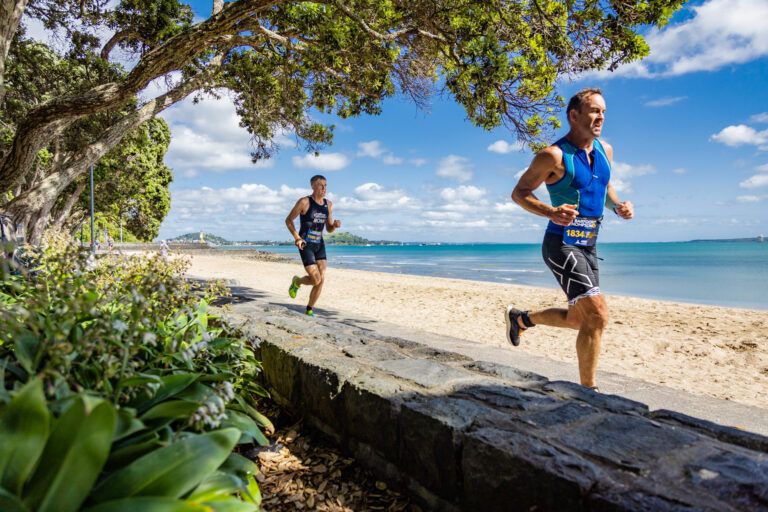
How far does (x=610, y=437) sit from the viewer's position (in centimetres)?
168

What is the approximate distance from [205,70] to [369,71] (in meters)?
3.36

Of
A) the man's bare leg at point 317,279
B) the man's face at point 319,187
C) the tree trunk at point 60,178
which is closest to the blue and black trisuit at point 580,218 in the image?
the man's bare leg at point 317,279

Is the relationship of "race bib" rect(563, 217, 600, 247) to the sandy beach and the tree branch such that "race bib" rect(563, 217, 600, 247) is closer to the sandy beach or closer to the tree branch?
the sandy beach

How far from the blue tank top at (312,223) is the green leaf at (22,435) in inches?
225

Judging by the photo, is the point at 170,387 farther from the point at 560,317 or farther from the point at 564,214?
the point at 560,317

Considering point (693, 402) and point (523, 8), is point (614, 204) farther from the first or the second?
point (523, 8)

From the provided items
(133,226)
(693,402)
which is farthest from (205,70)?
(133,226)

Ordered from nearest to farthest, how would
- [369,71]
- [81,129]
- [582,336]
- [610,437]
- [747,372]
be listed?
[610,437] → [582,336] → [747,372] → [369,71] → [81,129]

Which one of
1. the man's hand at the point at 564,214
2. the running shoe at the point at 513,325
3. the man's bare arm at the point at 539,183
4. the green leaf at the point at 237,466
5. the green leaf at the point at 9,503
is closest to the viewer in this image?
the green leaf at the point at 9,503

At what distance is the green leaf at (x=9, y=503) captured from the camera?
1.09 m

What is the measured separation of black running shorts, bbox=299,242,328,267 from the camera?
6750 mm

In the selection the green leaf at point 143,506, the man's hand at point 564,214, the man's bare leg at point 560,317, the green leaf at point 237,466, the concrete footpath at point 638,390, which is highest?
the man's hand at point 564,214

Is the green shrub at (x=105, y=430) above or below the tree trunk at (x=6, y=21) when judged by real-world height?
below

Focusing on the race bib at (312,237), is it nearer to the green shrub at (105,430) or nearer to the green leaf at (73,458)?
the green shrub at (105,430)
